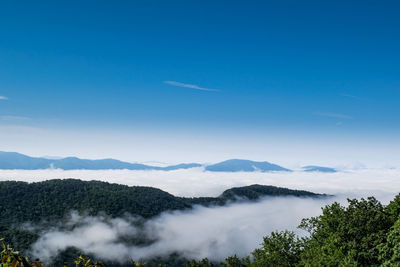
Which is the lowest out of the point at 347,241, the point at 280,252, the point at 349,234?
the point at 280,252

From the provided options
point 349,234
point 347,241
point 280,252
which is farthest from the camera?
point 280,252

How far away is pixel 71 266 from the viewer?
175000mm

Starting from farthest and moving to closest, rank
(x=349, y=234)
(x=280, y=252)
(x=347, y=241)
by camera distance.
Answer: (x=280, y=252) → (x=349, y=234) → (x=347, y=241)

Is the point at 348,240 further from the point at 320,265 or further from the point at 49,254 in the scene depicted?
the point at 49,254

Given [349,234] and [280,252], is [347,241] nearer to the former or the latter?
[349,234]

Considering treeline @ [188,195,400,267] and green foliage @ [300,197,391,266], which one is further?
green foliage @ [300,197,391,266]

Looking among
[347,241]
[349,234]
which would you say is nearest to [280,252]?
[347,241]

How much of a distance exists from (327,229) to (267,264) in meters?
8.53

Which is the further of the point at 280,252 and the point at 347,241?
the point at 280,252

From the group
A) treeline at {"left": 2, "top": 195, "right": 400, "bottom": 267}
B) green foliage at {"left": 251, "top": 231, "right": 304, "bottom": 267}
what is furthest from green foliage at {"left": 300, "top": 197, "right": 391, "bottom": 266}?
green foliage at {"left": 251, "top": 231, "right": 304, "bottom": 267}

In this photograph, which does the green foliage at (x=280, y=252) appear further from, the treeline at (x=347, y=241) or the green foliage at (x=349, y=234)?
the green foliage at (x=349, y=234)

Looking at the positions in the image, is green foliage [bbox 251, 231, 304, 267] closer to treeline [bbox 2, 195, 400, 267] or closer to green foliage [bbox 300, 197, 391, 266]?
treeline [bbox 2, 195, 400, 267]

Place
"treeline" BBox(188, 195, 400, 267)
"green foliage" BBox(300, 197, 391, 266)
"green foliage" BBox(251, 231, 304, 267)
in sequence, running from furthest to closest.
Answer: "green foliage" BBox(251, 231, 304, 267)
"green foliage" BBox(300, 197, 391, 266)
"treeline" BBox(188, 195, 400, 267)

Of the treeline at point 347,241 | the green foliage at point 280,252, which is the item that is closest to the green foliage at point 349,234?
the treeline at point 347,241
